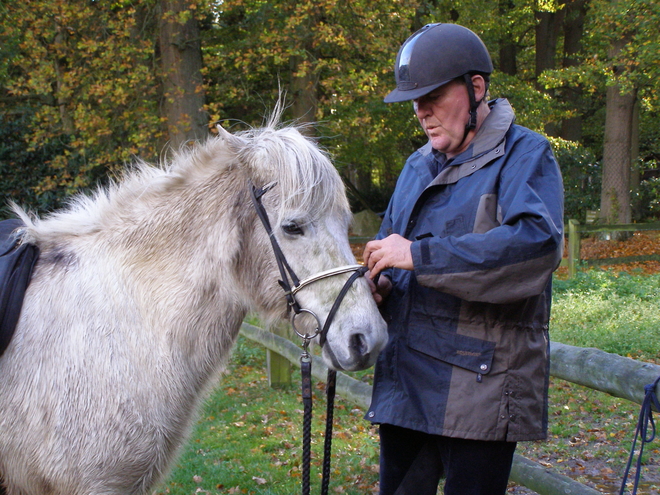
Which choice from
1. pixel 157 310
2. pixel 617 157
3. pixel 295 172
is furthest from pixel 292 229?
pixel 617 157

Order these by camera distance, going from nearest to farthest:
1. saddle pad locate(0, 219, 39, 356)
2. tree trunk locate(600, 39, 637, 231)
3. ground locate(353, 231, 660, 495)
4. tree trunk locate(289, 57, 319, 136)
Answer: saddle pad locate(0, 219, 39, 356) → ground locate(353, 231, 660, 495) → tree trunk locate(289, 57, 319, 136) → tree trunk locate(600, 39, 637, 231)

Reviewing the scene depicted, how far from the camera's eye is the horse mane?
226 cm

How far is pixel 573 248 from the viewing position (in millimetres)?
11312

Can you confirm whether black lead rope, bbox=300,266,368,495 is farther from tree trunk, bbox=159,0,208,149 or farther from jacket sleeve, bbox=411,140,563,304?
tree trunk, bbox=159,0,208,149

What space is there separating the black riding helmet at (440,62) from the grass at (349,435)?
201 centimetres

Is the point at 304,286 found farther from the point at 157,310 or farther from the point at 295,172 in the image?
the point at 157,310

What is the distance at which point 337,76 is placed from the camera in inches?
418

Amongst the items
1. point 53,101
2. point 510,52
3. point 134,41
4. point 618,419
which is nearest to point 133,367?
point 618,419

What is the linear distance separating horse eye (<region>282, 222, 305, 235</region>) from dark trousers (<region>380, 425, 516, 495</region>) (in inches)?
33.9

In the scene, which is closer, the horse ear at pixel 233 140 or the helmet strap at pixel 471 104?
the helmet strap at pixel 471 104

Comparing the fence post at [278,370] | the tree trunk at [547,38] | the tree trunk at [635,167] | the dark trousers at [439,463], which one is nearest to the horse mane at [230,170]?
the dark trousers at [439,463]

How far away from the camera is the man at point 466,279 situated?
187cm

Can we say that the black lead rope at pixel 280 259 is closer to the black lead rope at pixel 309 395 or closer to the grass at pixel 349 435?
the black lead rope at pixel 309 395

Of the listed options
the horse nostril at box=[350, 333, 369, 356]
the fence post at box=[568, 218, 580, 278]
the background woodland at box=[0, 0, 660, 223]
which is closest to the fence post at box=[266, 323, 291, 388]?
the background woodland at box=[0, 0, 660, 223]
